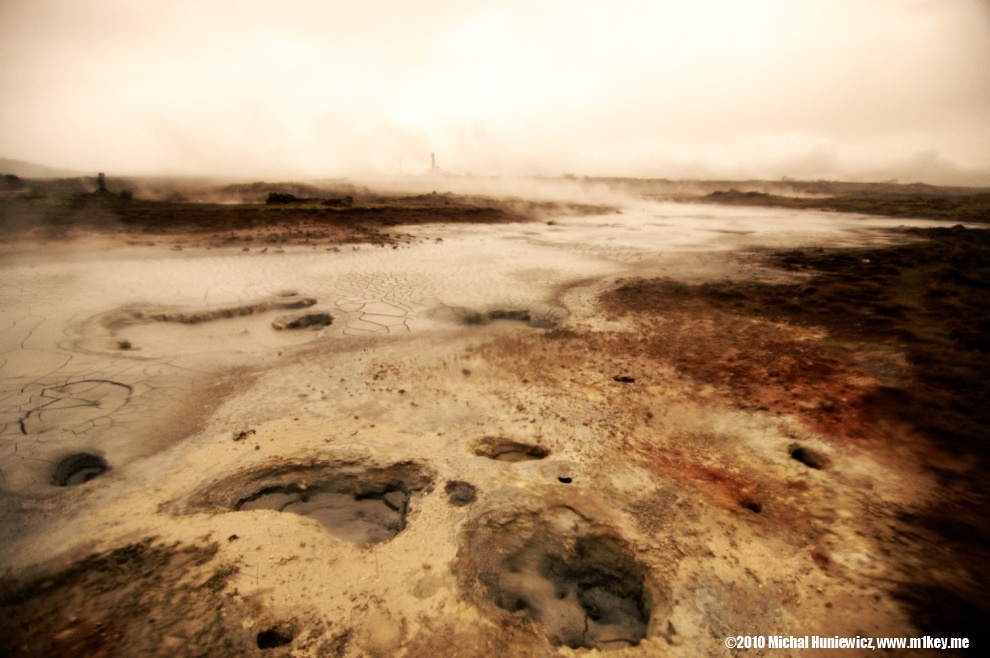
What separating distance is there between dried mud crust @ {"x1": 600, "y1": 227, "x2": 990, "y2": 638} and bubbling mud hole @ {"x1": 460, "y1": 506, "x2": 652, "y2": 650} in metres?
1.37

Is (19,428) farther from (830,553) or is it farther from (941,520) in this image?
(941,520)

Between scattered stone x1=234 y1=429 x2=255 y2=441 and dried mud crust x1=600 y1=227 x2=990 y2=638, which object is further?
scattered stone x1=234 y1=429 x2=255 y2=441

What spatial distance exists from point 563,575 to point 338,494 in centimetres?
163

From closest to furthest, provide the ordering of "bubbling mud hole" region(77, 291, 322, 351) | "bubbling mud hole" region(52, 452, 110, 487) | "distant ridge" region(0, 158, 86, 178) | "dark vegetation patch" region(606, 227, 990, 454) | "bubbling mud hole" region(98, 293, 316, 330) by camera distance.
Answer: "bubbling mud hole" region(52, 452, 110, 487), "dark vegetation patch" region(606, 227, 990, 454), "bubbling mud hole" region(77, 291, 322, 351), "bubbling mud hole" region(98, 293, 316, 330), "distant ridge" region(0, 158, 86, 178)

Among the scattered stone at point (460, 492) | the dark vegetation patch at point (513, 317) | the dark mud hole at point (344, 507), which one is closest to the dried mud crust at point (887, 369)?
the dark vegetation patch at point (513, 317)

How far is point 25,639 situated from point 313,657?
53.4 inches

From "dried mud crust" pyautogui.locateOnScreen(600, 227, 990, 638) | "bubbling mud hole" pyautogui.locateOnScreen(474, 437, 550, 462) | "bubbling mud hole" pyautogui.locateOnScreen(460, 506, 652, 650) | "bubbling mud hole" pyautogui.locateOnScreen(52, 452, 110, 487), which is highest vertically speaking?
"dried mud crust" pyautogui.locateOnScreen(600, 227, 990, 638)

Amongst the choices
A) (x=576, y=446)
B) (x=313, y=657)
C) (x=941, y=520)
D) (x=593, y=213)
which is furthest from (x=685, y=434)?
(x=593, y=213)

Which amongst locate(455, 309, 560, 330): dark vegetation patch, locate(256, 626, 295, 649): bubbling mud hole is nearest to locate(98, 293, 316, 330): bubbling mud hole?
locate(455, 309, 560, 330): dark vegetation patch

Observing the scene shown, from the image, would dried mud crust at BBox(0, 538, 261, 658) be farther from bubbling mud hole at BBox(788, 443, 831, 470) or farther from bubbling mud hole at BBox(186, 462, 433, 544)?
bubbling mud hole at BBox(788, 443, 831, 470)

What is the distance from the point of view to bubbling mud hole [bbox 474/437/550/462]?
11.0ft

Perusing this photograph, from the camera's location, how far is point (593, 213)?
22531 mm

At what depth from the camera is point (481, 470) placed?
10.2ft

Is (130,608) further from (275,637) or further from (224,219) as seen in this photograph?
(224,219)
